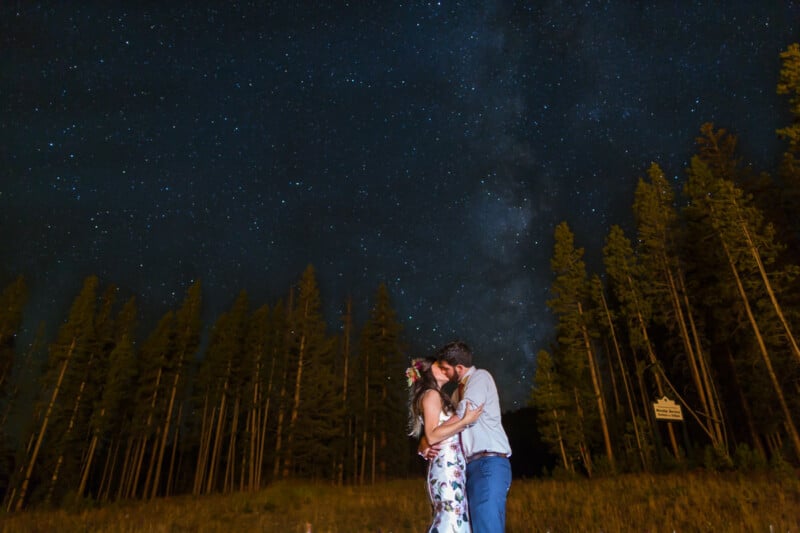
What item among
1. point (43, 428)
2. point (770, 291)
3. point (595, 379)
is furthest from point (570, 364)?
point (43, 428)

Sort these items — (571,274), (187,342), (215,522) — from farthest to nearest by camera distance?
1. (187,342)
2. (571,274)
3. (215,522)

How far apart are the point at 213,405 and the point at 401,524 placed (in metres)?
33.0

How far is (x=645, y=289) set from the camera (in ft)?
75.9

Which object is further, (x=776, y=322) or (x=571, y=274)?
(x=571, y=274)


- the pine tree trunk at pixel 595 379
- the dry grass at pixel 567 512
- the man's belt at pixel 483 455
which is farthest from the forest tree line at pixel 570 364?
the man's belt at pixel 483 455

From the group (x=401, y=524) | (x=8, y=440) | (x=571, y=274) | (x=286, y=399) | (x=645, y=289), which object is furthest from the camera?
(x=286, y=399)

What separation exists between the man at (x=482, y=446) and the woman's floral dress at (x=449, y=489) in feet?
0.22

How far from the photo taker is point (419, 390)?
4.45 m

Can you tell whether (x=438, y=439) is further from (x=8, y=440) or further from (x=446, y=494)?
(x=8, y=440)

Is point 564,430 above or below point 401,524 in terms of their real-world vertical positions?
above

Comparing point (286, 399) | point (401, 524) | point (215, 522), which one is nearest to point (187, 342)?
point (286, 399)

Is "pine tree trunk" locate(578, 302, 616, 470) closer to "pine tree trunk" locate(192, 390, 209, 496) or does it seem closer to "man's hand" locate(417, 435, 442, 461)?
"man's hand" locate(417, 435, 442, 461)

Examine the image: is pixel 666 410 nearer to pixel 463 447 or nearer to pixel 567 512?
pixel 567 512

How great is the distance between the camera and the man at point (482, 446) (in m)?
3.87
